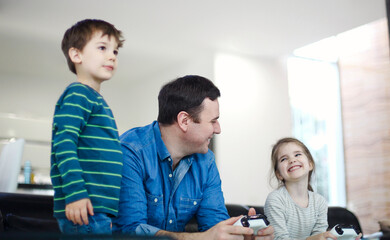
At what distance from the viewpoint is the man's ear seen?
163 centimetres

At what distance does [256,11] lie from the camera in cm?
448

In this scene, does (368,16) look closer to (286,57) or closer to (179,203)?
(286,57)

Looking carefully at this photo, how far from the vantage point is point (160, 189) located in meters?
1.54

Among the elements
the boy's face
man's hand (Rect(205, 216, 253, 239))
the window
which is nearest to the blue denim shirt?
man's hand (Rect(205, 216, 253, 239))

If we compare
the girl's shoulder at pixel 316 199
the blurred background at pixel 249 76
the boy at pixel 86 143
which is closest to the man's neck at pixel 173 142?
the boy at pixel 86 143

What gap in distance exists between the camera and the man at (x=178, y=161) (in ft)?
4.97

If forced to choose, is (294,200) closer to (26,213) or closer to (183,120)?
(183,120)

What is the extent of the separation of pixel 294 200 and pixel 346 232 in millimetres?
568

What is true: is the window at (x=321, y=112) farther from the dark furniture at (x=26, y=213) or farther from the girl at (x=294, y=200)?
the dark furniture at (x=26, y=213)

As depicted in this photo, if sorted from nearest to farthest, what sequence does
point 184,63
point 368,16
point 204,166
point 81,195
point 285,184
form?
point 81,195 → point 204,166 → point 285,184 → point 368,16 → point 184,63

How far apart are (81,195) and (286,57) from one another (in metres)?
5.27

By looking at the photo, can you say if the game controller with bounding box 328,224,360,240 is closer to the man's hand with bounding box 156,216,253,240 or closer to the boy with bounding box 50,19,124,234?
the man's hand with bounding box 156,216,253,240

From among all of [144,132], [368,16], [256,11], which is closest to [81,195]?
[144,132]

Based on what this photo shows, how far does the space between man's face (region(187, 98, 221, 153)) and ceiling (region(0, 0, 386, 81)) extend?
2811 millimetres
